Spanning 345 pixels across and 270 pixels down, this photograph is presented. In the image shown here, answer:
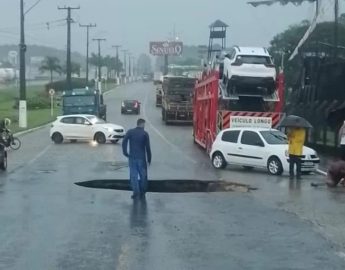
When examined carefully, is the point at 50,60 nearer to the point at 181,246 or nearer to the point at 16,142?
Result: the point at 16,142

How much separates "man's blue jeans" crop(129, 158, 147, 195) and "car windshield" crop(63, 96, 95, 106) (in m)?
40.3

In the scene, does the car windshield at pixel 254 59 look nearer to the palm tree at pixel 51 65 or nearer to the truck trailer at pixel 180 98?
the truck trailer at pixel 180 98

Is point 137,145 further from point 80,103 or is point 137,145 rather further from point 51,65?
point 51,65

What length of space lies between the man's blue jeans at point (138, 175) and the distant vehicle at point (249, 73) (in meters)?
16.0

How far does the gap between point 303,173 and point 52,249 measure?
15354 millimetres

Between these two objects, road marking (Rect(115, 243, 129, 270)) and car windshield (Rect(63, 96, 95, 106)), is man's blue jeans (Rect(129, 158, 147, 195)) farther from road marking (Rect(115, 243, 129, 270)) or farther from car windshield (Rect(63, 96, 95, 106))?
car windshield (Rect(63, 96, 95, 106))

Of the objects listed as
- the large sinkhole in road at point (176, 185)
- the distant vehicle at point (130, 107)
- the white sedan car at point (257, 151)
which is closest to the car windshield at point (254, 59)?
the white sedan car at point (257, 151)

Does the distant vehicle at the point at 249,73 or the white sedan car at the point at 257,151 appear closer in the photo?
the white sedan car at the point at 257,151

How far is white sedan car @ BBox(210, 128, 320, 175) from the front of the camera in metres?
24.9

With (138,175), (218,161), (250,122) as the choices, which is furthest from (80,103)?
(138,175)

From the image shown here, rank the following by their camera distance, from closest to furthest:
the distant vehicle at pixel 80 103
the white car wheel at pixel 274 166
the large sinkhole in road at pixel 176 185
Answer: the large sinkhole in road at pixel 176 185 < the white car wheel at pixel 274 166 < the distant vehicle at pixel 80 103

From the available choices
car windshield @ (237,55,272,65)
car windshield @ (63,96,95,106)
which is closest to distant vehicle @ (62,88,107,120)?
car windshield @ (63,96,95,106)

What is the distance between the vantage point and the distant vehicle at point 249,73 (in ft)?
108

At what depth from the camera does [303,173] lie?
2500cm
